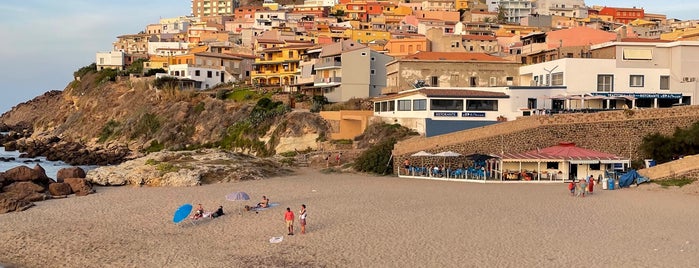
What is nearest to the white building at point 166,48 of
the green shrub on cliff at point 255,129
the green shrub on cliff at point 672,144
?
the green shrub on cliff at point 255,129

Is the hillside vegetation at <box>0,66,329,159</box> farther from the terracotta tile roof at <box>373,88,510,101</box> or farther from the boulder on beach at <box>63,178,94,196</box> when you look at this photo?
the boulder on beach at <box>63,178,94,196</box>

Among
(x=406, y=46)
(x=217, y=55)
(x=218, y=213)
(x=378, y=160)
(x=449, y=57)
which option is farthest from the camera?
(x=217, y=55)

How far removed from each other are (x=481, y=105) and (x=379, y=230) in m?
21.9

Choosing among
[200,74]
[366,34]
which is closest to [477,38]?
[366,34]

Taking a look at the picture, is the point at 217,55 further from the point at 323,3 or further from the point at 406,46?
the point at 323,3

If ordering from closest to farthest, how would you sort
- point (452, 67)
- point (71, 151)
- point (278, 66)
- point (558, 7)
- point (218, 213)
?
point (218, 213) < point (452, 67) < point (71, 151) < point (278, 66) < point (558, 7)

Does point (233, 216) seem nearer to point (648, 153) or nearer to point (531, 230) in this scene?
point (531, 230)

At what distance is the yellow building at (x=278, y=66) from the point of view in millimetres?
69125

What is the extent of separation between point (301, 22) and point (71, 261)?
9262 cm

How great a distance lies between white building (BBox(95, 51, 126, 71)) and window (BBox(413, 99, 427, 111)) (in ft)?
202

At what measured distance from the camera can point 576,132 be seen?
111 ft

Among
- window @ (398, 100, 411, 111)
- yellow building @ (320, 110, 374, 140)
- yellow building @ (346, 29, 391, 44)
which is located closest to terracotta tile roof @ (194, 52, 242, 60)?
yellow building @ (346, 29, 391, 44)

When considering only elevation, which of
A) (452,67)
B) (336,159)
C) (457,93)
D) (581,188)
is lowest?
(336,159)

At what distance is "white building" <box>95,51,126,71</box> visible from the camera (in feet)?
299
